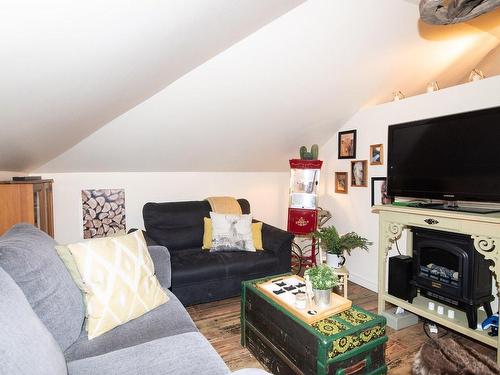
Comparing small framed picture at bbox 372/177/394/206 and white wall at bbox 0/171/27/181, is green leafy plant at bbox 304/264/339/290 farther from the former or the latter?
white wall at bbox 0/171/27/181

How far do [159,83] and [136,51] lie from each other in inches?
37.3

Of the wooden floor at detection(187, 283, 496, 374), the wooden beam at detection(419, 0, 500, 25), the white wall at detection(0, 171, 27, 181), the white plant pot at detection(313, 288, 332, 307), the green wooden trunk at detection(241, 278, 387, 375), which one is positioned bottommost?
the wooden floor at detection(187, 283, 496, 374)

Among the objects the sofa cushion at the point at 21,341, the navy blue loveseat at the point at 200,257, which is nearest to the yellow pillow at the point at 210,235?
the navy blue loveseat at the point at 200,257

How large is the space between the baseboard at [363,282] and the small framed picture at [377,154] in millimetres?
1354

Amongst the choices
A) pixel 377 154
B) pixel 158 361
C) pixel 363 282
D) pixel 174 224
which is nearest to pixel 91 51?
pixel 158 361

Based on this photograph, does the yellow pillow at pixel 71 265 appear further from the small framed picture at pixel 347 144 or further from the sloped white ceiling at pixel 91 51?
the small framed picture at pixel 347 144

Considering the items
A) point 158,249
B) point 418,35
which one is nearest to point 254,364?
point 158,249

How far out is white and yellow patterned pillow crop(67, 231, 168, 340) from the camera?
5.15 ft

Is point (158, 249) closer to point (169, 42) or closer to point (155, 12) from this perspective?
point (169, 42)

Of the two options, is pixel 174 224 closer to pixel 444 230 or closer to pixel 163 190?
pixel 163 190

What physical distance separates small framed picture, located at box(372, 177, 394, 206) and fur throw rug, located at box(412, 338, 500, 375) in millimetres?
1766

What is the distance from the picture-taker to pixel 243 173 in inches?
166

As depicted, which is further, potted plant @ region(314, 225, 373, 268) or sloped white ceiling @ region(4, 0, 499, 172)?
potted plant @ region(314, 225, 373, 268)

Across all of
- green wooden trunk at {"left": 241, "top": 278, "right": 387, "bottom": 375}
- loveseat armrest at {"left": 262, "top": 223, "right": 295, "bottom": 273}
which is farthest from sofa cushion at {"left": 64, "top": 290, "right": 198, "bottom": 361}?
loveseat armrest at {"left": 262, "top": 223, "right": 295, "bottom": 273}
